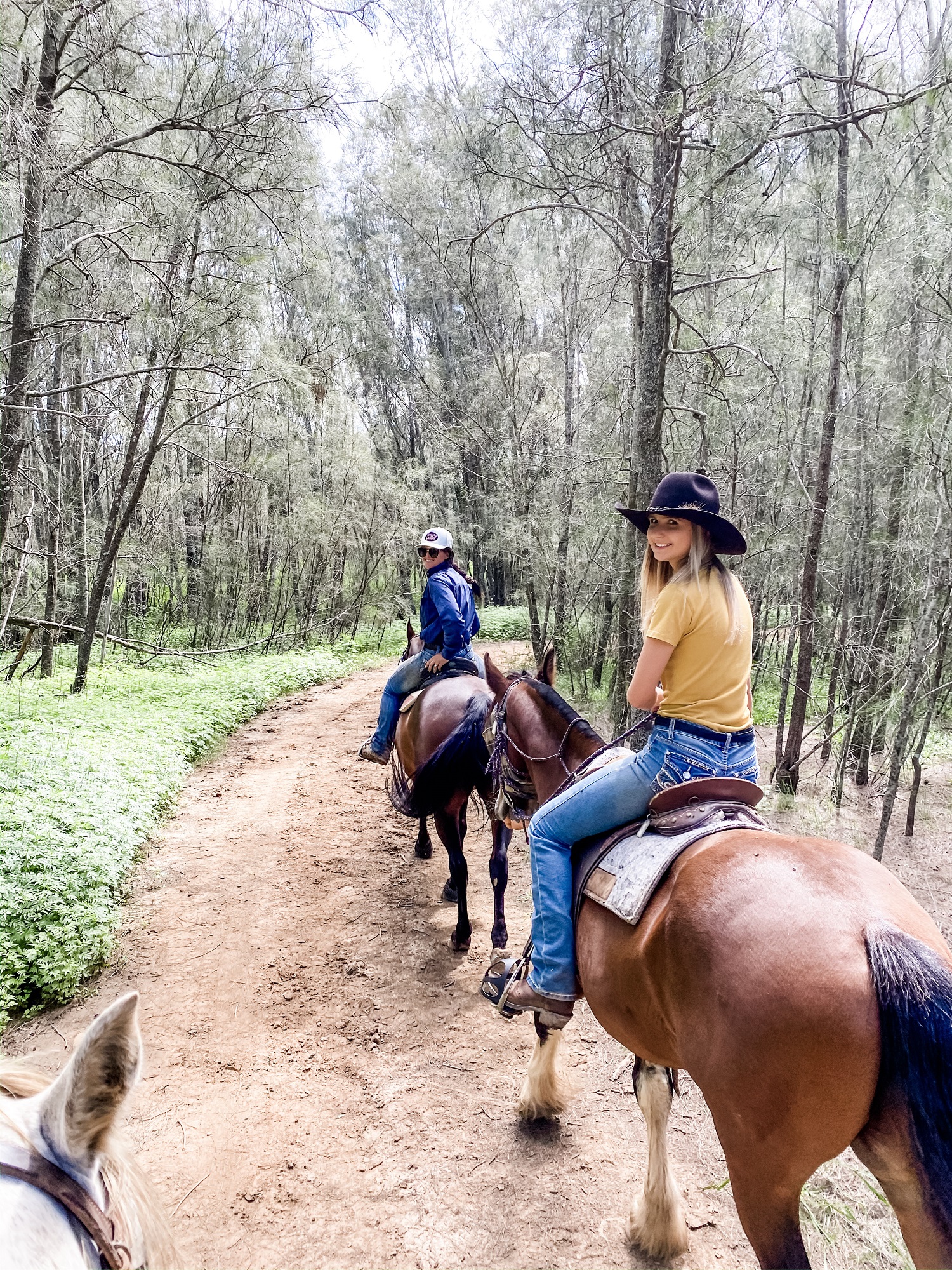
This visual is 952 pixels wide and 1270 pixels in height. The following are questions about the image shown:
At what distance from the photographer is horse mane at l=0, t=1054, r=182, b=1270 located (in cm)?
105

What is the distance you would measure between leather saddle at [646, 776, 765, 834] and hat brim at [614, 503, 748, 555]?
2.82 feet

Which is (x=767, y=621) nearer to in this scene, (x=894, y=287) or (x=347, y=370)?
(x=894, y=287)

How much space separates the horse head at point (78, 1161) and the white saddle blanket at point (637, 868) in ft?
5.01

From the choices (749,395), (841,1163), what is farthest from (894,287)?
(841,1163)

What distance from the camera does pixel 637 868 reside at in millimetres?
2219

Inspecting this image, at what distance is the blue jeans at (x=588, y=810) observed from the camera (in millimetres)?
2359

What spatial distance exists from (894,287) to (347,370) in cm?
1868

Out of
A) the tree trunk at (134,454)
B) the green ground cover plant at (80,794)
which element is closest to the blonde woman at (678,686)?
the green ground cover plant at (80,794)

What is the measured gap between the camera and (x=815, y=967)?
154 cm

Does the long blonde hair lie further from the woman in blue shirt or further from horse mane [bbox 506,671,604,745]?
the woman in blue shirt

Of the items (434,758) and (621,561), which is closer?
(434,758)

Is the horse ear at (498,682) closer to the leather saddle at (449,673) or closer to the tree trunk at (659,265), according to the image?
the leather saddle at (449,673)

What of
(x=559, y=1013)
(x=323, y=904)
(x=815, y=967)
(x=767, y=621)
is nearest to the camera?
(x=815, y=967)

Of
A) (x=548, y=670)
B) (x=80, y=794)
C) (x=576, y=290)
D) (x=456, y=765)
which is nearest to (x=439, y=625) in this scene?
(x=456, y=765)
